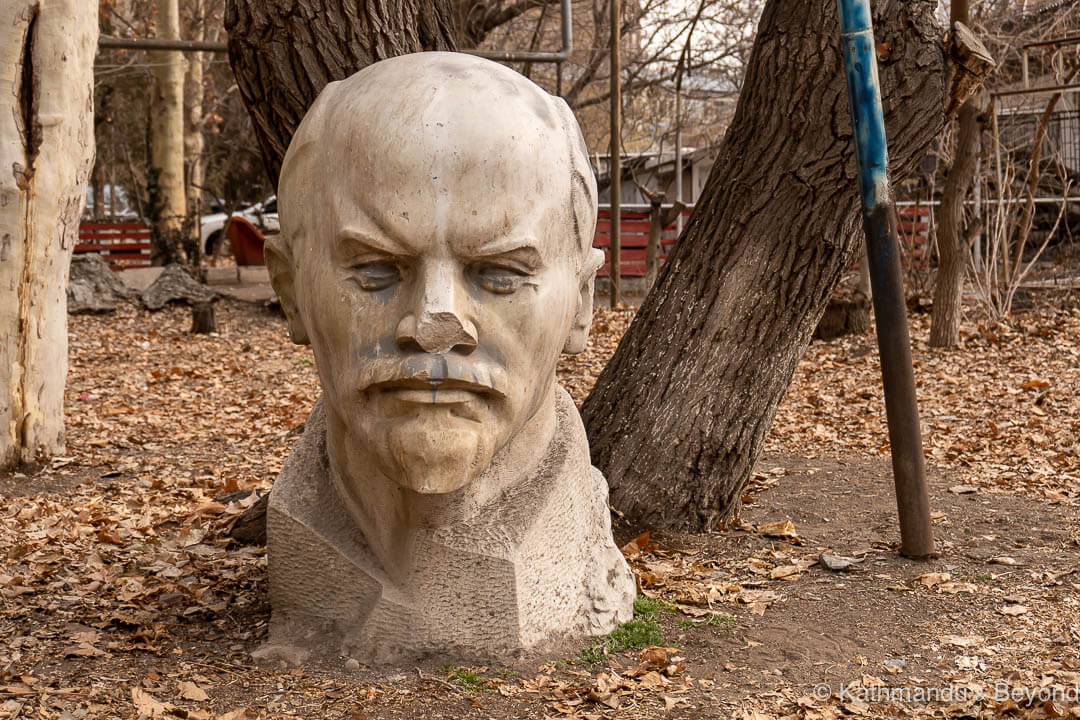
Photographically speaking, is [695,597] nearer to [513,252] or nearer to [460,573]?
[460,573]

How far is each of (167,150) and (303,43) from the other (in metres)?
12.9

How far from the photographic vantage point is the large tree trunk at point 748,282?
4812 millimetres

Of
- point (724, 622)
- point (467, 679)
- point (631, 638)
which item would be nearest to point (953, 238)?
point (724, 622)

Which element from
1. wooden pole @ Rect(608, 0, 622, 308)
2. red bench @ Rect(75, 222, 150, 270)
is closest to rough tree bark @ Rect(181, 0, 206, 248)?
red bench @ Rect(75, 222, 150, 270)

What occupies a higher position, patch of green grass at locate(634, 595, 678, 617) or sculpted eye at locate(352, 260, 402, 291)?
sculpted eye at locate(352, 260, 402, 291)

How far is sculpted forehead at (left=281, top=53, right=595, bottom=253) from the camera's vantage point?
3145mm

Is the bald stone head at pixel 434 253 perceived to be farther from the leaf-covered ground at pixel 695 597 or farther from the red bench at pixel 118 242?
the red bench at pixel 118 242

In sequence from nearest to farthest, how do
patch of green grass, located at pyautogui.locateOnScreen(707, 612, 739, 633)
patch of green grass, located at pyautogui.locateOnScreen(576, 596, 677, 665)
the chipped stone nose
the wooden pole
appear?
the chipped stone nose
patch of green grass, located at pyautogui.locateOnScreen(576, 596, 677, 665)
patch of green grass, located at pyautogui.locateOnScreen(707, 612, 739, 633)
the wooden pole

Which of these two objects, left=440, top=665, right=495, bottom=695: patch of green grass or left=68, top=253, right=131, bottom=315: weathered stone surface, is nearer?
left=440, top=665, right=495, bottom=695: patch of green grass

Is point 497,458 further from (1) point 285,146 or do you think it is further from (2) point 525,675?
(1) point 285,146

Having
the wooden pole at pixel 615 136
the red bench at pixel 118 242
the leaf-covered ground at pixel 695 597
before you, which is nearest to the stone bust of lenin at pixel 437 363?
the leaf-covered ground at pixel 695 597

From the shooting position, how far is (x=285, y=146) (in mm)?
4855

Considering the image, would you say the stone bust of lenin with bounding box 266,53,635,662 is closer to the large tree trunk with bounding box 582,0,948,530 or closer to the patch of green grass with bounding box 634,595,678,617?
the patch of green grass with bounding box 634,595,678,617

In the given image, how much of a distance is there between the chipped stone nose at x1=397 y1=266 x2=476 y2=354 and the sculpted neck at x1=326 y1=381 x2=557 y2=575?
48 cm
